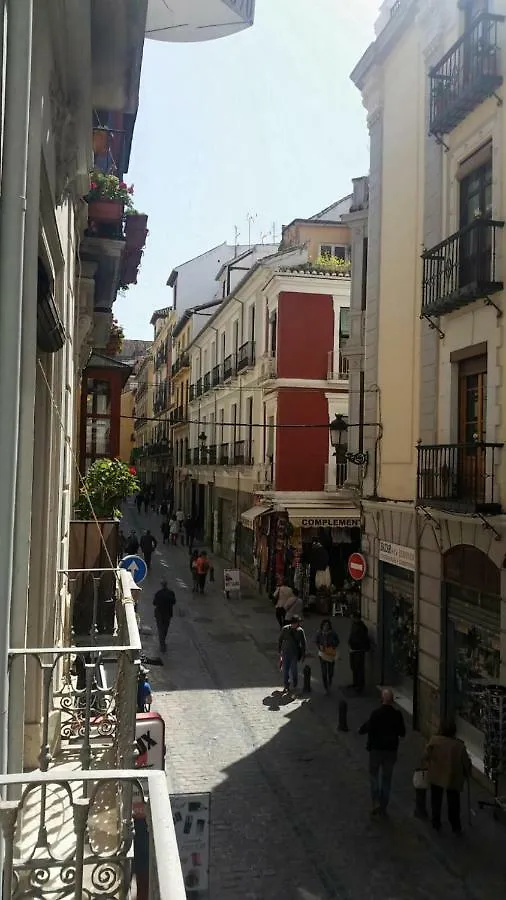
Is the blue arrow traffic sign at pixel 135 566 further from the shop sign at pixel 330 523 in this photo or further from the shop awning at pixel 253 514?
the shop awning at pixel 253 514

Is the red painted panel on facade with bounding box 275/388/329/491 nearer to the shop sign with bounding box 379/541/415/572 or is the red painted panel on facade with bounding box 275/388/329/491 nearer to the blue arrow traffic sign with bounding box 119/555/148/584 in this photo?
the shop sign with bounding box 379/541/415/572

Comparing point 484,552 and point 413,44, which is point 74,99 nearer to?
point 484,552

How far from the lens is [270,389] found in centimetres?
2469

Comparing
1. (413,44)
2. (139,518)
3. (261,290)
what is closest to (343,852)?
(413,44)

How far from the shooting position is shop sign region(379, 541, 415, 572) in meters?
13.4

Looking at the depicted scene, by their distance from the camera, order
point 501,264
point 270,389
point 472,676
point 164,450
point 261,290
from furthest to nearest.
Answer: point 164,450
point 261,290
point 270,389
point 472,676
point 501,264

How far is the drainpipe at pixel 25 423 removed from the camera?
3738 mm

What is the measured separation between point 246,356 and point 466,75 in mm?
17572

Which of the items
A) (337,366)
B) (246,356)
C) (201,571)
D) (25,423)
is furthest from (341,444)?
(25,423)

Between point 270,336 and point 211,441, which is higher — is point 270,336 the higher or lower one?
the higher one

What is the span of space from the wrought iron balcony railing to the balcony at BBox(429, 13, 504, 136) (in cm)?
1053

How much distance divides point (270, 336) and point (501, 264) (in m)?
15.5

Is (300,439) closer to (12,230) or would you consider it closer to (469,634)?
(469,634)

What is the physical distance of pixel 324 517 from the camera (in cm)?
2289
